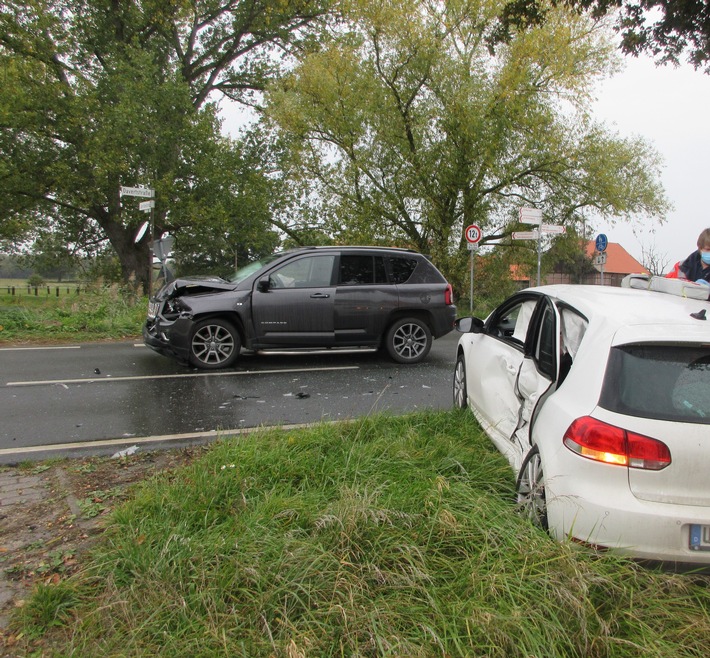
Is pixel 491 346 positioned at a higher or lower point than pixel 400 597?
higher

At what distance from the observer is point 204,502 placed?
3.32 meters

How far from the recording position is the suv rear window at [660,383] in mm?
2572

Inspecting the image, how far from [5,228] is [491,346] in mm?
21349

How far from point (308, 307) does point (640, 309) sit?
233 inches

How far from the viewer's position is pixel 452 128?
722 inches

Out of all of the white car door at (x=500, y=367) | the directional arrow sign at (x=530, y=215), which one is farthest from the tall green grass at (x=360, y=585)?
the directional arrow sign at (x=530, y=215)

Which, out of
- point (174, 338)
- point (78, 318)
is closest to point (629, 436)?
point (174, 338)

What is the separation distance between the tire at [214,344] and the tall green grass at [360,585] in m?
4.99

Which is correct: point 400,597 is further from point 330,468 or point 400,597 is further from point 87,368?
point 87,368

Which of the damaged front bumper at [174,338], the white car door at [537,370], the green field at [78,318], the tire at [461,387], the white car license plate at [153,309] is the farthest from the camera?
the green field at [78,318]

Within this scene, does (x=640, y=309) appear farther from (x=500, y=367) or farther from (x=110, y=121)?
(x=110, y=121)

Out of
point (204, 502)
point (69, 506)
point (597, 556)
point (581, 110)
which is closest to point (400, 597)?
point (597, 556)

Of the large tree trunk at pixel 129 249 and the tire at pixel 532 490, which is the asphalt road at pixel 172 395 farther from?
the large tree trunk at pixel 129 249

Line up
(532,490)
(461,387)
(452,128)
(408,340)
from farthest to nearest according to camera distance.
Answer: (452,128) < (408,340) < (461,387) < (532,490)
